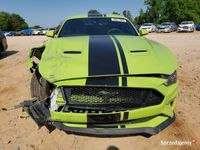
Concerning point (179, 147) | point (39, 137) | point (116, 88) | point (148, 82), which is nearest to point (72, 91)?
point (116, 88)

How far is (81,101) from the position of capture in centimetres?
330

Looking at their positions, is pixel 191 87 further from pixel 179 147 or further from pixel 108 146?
pixel 108 146

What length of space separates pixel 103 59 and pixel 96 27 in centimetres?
195

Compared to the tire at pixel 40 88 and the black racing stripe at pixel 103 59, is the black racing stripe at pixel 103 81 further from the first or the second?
the tire at pixel 40 88

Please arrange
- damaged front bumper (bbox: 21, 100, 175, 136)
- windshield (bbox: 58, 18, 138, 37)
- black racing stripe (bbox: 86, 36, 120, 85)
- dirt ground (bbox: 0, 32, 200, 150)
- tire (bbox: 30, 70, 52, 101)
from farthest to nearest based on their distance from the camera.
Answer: windshield (bbox: 58, 18, 138, 37) < dirt ground (bbox: 0, 32, 200, 150) < tire (bbox: 30, 70, 52, 101) < black racing stripe (bbox: 86, 36, 120, 85) < damaged front bumper (bbox: 21, 100, 175, 136)

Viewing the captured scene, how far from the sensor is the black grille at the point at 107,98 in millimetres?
3279

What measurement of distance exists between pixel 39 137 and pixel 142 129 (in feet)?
5.23

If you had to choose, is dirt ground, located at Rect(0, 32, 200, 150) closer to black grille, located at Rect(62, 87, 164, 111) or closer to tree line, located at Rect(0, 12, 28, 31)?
black grille, located at Rect(62, 87, 164, 111)

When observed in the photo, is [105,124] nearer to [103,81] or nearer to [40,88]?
[103,81]

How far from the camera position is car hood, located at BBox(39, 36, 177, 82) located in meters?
3.41

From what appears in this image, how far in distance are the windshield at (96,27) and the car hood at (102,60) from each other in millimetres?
1015

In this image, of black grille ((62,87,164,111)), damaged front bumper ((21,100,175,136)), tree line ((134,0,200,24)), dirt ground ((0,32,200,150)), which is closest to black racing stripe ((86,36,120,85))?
black grille ((62,87,164,111))

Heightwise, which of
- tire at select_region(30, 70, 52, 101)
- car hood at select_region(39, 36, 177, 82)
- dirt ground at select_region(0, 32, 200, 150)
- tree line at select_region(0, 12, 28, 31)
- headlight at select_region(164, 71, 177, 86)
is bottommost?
tree line at select_region(0, 12, 28, 31)

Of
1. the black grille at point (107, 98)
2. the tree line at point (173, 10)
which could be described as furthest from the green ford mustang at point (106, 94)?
the tree line at point (173, 10)
